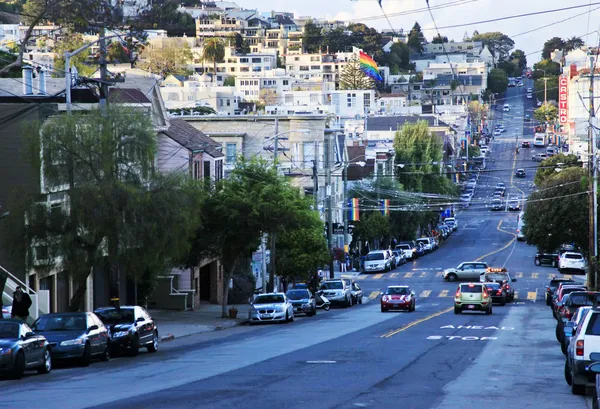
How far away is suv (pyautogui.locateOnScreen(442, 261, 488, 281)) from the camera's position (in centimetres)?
7600

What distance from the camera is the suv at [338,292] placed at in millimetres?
62406

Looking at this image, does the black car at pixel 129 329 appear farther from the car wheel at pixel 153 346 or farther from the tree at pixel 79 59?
the tree at pixel 79 59

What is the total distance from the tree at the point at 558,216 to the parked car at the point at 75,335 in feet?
152

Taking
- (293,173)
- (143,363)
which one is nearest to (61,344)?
(143,363)

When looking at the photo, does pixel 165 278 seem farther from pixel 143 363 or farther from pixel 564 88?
pixel 564 88

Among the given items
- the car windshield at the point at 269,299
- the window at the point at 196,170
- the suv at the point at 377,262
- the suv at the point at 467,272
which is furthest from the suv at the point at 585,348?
the suv at the point at 377,262

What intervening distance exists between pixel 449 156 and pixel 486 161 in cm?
1467

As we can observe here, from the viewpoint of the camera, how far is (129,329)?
101 ft

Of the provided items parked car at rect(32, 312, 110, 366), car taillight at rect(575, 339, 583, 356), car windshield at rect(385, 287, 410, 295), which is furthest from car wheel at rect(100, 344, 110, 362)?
car windshield at rect(385, 287, 410, 295)

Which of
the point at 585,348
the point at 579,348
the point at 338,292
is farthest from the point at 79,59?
the point at 585,348

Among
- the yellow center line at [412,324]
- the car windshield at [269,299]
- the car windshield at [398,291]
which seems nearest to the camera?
the yellow center line at [412,324]

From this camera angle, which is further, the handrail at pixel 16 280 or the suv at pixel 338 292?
the suv at pixel 338 292

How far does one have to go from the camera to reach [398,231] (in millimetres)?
105062

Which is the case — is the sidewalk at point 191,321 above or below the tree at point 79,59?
below
